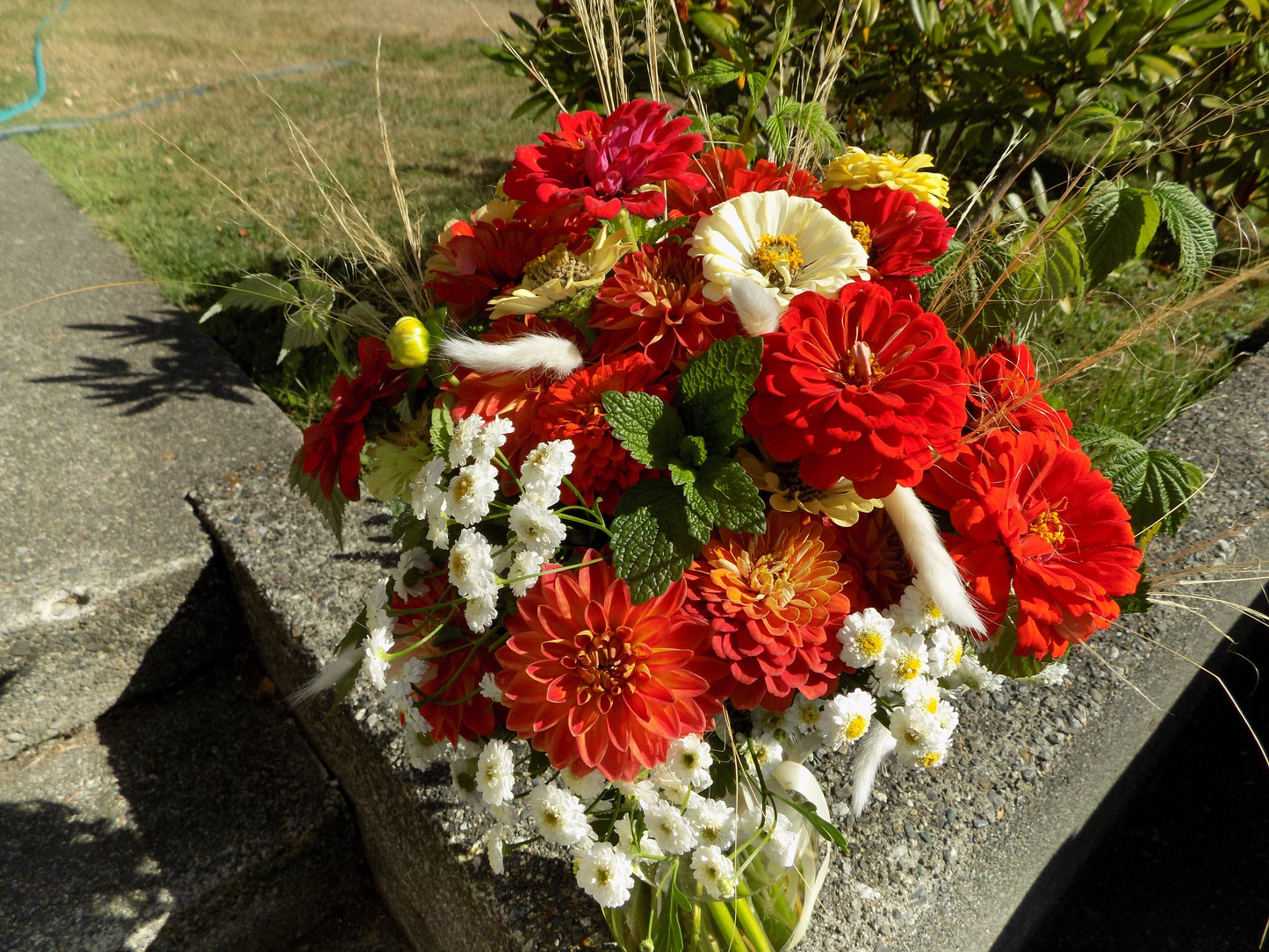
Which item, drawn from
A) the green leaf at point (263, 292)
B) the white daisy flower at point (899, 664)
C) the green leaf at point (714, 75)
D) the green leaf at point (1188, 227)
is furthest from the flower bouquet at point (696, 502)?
the green leaf at point (1188, 227)

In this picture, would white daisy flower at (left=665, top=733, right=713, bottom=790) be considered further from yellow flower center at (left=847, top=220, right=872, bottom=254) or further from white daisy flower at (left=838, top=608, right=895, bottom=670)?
yellow flower center at (left=847, top=220, right=872, bottom=254)

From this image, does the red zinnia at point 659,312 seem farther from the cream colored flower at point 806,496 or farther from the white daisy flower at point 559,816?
the white daisy flower at point 559,816

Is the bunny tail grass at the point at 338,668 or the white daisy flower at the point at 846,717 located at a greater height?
the white daisy flower at the point at 846,717

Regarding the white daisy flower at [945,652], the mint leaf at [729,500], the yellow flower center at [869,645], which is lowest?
the white daisy flower at [945,652]

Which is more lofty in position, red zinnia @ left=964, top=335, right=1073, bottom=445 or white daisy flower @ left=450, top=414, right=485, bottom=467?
Result: red zinnia @ left=964, top=335, right=1073, bottom=445

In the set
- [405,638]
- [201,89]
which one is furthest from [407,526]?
[201,89]

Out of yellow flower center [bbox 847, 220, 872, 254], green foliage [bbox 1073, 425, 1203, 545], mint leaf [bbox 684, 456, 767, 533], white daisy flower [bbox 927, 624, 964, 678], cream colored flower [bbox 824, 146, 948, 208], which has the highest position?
cream colored flower [bbox 824, 146, 948, 208]

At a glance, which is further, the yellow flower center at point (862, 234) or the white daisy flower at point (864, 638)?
the yellow flower center at point (862, 234)

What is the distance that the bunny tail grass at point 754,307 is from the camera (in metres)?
0.66

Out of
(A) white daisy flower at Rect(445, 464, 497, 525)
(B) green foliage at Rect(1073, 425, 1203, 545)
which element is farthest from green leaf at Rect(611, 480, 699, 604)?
(B) green foliage at Rect(1073, 425, 1203, 545)

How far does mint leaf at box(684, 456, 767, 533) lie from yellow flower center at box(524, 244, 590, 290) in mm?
229

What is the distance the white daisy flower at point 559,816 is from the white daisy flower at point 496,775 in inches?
1.2

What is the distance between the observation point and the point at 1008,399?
2.57 ft

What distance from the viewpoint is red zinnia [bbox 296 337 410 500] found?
777 millimetres
